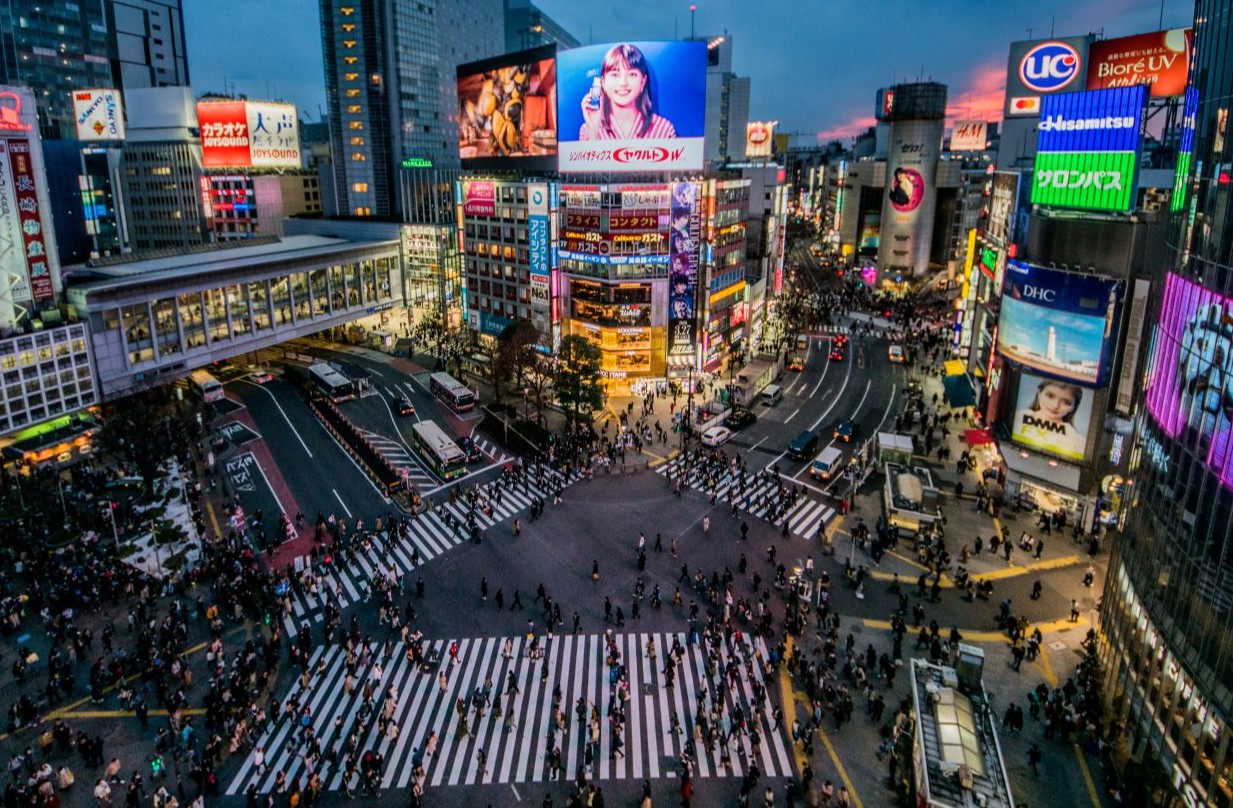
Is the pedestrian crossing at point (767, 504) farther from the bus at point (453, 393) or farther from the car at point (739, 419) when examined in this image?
the bus at point (453, 393)

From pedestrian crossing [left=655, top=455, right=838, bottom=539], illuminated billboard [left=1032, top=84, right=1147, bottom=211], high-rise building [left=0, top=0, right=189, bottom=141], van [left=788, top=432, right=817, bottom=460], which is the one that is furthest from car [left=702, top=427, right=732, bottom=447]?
high-rise building [left=0, top=0, right=189, bottom=141]

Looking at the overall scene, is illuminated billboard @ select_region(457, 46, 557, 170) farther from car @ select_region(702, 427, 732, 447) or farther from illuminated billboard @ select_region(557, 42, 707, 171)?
car @ select_region(702, 427, 732, 447)

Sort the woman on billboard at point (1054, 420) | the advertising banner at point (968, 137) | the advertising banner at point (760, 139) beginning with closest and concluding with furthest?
the woman on billboard at point (1054, 420), the advertising banner at point (968, 137), the advertising banner at point (760, 139)

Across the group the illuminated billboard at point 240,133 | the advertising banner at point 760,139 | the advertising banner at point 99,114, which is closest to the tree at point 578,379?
the illuminated billboard at point 240,133

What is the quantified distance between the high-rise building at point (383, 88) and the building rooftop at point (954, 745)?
10119cm

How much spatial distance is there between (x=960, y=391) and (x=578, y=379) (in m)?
31.7

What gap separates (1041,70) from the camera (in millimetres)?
62188

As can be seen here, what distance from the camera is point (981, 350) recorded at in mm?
60031

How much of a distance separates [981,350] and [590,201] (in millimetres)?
35755

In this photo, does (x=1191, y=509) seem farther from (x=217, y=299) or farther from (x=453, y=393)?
(x=217, y=299)

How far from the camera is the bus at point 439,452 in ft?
167

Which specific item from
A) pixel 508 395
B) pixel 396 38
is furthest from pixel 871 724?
pixel 396 38

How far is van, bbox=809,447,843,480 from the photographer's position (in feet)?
165

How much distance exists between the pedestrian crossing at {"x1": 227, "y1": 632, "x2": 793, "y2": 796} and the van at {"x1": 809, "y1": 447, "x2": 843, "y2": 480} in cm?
1987
